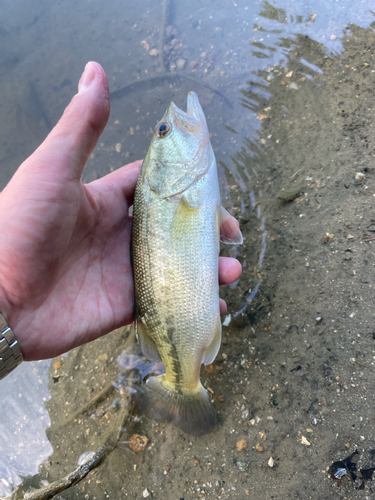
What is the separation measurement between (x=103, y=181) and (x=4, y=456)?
10.7 ft

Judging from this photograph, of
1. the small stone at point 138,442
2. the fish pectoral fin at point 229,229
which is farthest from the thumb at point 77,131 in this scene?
the small stone at point 138,442

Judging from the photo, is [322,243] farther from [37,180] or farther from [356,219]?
[37,180]

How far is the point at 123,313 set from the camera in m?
2.64

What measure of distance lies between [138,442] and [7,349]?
1.71m

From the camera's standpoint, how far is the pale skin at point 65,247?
1.91m

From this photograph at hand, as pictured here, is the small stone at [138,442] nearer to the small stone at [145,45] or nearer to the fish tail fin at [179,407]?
the fish tail fin at [179,407]

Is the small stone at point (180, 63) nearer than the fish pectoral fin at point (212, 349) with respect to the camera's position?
No

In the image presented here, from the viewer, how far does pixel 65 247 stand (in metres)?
2.24

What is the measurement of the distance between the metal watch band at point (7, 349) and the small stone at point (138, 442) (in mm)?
1550

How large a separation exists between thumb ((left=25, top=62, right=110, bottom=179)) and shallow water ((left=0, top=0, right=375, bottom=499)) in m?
2.03

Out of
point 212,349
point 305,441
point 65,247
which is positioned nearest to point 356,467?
point 305,441

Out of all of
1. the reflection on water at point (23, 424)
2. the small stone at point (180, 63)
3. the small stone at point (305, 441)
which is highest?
the small stone at point (180, 63)

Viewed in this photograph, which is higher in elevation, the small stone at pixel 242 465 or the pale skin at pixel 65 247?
the pale skin at pixel 65 247

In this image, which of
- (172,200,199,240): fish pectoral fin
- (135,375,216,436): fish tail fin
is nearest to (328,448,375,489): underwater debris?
(135,375,216,436): fish tail fin
